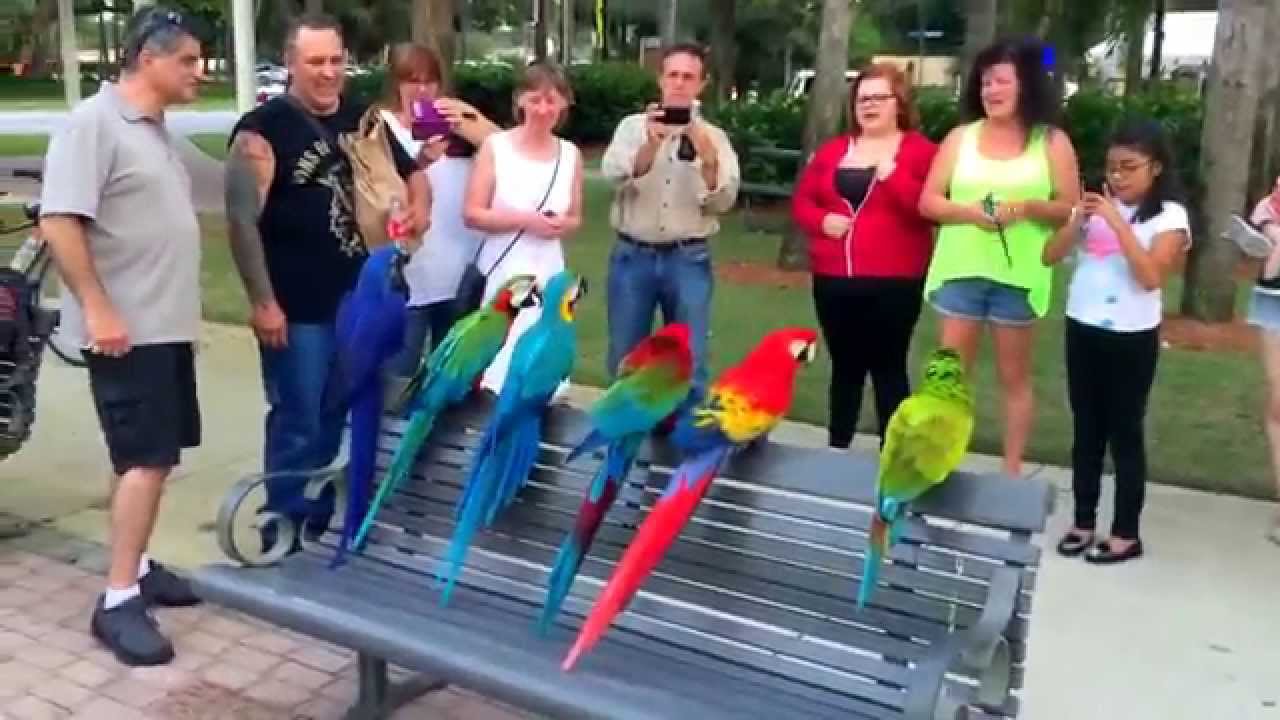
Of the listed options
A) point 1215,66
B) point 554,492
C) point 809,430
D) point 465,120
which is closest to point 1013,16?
point 1215,66

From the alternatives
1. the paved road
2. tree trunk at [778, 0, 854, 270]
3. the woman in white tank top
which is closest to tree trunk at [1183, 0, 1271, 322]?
tree trunk at [778, 0, 854, 270]

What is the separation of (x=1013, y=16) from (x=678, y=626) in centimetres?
2051

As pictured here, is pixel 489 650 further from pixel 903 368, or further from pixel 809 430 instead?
pixel 809 430

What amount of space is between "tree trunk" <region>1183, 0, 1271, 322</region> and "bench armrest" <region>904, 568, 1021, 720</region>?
710 centimetres

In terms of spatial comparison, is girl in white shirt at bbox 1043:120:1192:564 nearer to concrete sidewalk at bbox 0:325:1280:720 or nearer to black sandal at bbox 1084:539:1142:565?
black sandal at bbox 1084:539:1142:565

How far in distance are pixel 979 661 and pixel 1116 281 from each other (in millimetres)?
2300

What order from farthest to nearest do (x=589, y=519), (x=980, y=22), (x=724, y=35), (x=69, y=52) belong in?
(x=69, y=52), (x=724, y=35), (x=980, y=22), (x=589, y=519)

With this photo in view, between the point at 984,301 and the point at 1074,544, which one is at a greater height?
the point at 984,301

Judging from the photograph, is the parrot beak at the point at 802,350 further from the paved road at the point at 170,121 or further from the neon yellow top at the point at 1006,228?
the paved road at the point at 170,121

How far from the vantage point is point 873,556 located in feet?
9.39

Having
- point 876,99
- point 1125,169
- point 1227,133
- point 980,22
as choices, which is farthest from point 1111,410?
point 980,22

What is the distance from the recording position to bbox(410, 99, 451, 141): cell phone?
4.80 meters

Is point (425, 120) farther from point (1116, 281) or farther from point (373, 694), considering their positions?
point (1116, 281)

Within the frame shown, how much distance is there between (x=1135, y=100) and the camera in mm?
15297
